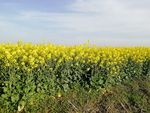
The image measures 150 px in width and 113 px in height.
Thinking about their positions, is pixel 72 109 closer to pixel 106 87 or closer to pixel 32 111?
pixel 32 111

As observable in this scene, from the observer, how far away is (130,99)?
12.6 metres

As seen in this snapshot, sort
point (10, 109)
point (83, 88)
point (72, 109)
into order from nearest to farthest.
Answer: point (10, 109) < point (72, 109) < point (83, 88)

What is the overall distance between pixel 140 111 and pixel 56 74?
3.05 m

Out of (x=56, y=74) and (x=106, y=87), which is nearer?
(x=56, y=74)

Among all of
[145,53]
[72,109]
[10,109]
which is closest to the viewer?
[10,109]

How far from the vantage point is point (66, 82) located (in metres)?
11.1

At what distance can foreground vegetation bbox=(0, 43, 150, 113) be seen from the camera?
9.61 metres

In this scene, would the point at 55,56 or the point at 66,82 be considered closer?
the point at 55,56

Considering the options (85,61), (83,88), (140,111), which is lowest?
(140,111)

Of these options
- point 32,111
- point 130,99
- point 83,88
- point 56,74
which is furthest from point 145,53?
point 32,111

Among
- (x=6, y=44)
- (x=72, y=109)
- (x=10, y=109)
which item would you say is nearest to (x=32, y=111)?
(x=10, y=109)

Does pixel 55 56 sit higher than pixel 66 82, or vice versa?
pixel 55 56

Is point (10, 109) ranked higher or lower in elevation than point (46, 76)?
lower

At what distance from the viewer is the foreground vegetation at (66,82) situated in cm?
961
